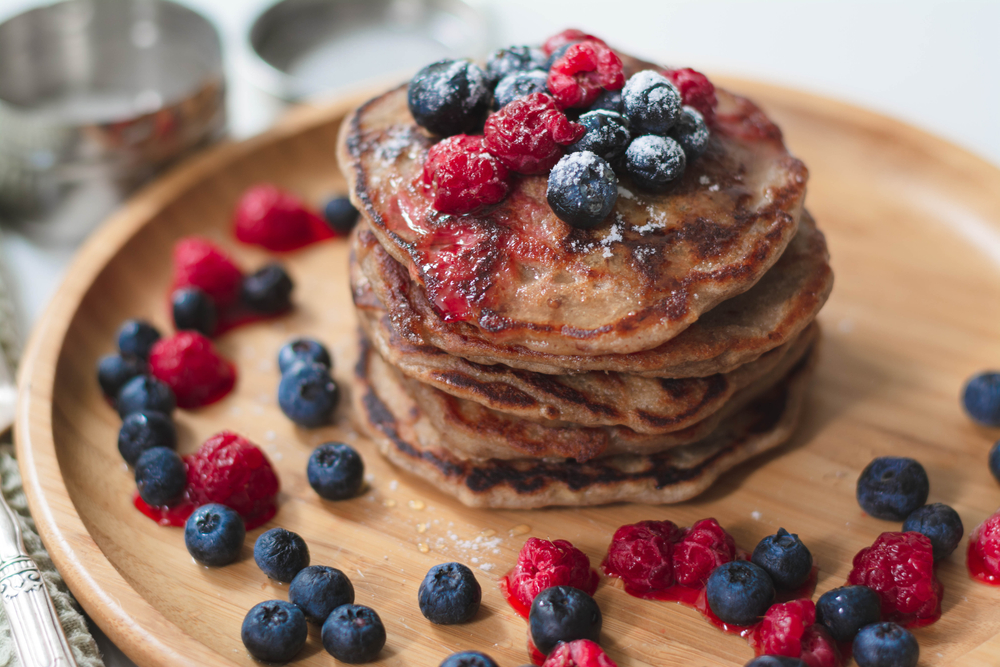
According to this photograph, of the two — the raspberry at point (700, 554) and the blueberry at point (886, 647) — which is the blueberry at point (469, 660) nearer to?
the raspberry at point (700, 554)

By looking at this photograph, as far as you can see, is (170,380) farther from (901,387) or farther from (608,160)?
(901,387)

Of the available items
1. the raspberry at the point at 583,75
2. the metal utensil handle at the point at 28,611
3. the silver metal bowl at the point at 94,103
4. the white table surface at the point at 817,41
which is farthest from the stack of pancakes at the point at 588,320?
the white table surface at the point at 817,41

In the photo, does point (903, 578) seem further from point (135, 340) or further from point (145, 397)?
point (135, 340)

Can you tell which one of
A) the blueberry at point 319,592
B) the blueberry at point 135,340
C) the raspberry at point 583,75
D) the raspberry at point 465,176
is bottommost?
the blueberry at point 135,340

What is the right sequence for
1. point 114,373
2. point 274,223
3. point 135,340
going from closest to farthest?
point 114,373 < point 135,340 < point 274,223

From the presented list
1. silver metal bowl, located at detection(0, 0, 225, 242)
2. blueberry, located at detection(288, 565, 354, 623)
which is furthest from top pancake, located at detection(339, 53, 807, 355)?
silver metal bowl, located at detection(0, 0, 225, 242)

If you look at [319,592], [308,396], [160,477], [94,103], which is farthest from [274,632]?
[94,103]

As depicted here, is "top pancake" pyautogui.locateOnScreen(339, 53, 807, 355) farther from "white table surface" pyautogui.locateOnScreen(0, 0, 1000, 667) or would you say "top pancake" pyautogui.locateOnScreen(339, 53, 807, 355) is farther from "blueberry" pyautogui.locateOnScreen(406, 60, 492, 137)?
"white table surface" pyautogui.locateOnScreen(0, 0, 1000, 667)
